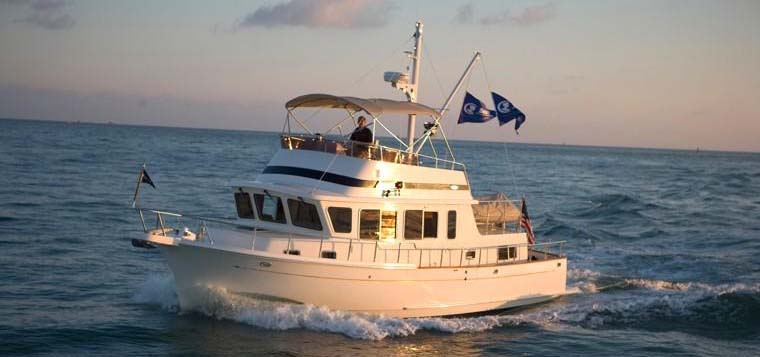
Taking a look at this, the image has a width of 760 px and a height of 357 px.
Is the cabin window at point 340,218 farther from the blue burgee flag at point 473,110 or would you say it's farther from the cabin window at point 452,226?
the blue burgee flag at point 473,110

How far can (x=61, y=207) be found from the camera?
33156 mm

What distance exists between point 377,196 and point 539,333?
4848mm

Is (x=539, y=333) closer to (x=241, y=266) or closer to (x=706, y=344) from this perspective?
(x=706, y=344)

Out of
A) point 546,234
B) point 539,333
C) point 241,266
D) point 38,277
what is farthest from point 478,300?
point 546,234

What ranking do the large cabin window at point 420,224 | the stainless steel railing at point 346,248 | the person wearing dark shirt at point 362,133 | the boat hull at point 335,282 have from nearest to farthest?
the boat hull at point 335,282 < the stainless steel railing at point 346,248 < the large cabin window at point 420,224 < the person wearing dark shirt at point 362,133

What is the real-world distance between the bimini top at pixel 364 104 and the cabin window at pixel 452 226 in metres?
2.36

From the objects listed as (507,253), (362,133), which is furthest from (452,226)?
(362,133)

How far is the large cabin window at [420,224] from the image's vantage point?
17906mm

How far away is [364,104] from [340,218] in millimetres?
2612

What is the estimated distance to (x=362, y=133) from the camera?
59.5 feet

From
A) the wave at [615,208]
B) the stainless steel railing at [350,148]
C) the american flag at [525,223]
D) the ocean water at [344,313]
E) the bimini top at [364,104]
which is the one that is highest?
the bimini top at [364,104]

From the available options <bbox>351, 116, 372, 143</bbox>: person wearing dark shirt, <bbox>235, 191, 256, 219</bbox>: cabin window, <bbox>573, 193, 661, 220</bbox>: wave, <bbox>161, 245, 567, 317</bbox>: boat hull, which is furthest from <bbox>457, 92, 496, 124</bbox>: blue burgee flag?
<bbox>573, 193, 661, 220</bbox>: wave

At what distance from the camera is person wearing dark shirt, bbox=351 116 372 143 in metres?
18.1


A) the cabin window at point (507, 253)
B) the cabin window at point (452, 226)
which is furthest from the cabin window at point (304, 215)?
the cabin window at point (507, 253)
